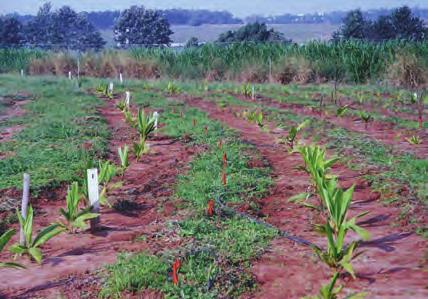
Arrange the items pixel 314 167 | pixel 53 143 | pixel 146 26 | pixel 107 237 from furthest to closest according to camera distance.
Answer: pixel 146 26, pixel 53 143, pixel 314 167, pixel 107 237

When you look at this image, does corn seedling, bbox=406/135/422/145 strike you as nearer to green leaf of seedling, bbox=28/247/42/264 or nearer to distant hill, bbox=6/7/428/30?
green leaf of seedling, bbox=28/247/42/264

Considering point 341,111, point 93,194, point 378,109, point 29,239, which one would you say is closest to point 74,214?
point 93,194

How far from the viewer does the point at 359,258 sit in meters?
3.96

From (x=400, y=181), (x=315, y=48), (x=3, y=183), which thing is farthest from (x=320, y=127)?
(x=315, y=48)

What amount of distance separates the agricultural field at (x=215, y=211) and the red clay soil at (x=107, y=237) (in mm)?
14

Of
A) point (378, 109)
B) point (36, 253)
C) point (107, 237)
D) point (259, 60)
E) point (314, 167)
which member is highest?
point (259, 60)

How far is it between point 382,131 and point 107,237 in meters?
6.38

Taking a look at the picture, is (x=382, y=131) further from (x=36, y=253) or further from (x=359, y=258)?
(x=36, y=253)

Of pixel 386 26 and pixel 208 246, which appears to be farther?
pixel 386 26

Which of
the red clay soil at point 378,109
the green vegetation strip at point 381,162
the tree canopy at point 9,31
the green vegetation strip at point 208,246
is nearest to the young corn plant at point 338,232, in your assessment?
the green vegetation strip at point 208,246

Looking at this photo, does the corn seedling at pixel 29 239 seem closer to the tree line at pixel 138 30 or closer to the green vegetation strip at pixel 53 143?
the green vegetation strip at pixel 53 143

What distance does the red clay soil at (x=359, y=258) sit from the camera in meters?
3.53

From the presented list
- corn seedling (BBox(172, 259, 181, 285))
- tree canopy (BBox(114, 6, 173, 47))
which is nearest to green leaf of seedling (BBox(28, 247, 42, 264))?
corn seedling (BBox(172, 259, 181, 285))

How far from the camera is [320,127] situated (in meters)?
9.47
